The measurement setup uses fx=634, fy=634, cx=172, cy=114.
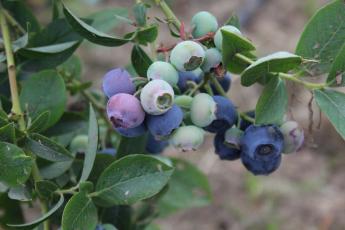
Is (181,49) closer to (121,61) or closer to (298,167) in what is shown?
(298,167)

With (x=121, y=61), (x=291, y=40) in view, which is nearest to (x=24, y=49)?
(x=121, y=61)

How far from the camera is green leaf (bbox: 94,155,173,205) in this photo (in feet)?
2.85

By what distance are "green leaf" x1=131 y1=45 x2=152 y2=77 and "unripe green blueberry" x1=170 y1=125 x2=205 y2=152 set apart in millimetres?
106

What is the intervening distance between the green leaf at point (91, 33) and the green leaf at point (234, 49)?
0.16 metres

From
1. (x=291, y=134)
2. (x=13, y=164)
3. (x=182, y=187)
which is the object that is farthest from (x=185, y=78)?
(x=182, y=187)

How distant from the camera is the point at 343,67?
895 millimetres

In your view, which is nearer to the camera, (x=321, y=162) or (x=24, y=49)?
(x=24, y=49)

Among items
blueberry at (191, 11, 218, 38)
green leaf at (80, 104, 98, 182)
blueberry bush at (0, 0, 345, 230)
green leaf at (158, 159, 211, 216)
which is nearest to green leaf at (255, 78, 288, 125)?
blueberry bush at (0, 0, 345, 230)

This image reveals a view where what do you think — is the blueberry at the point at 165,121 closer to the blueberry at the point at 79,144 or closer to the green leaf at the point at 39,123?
the green leaf at the point at 39,123

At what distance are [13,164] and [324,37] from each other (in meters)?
0.47

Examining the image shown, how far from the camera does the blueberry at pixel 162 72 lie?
810mm

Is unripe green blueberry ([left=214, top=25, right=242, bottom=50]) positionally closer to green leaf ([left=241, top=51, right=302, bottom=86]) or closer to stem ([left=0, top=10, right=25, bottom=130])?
green leaf ([left=241, top=51, right=302, bottom=86])

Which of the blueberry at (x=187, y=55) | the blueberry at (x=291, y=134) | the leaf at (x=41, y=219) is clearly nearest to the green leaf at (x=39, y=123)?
the leaf at (x=41, y=219)

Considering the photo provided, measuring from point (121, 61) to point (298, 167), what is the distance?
126 cm
